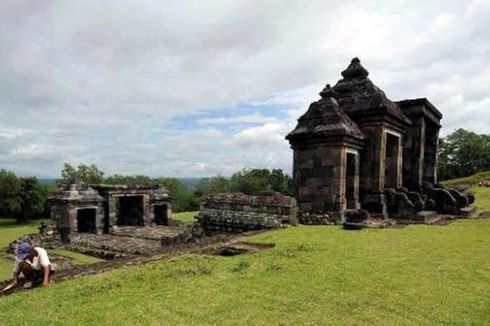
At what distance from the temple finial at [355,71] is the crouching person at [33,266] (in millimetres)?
12375

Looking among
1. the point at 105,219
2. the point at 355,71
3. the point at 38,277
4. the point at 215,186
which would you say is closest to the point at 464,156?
the point at 215,186

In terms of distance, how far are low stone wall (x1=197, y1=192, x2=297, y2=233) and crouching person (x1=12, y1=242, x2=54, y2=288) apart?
21.0 feet

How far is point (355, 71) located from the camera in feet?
46.9

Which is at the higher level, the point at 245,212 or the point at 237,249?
the point at 245,212

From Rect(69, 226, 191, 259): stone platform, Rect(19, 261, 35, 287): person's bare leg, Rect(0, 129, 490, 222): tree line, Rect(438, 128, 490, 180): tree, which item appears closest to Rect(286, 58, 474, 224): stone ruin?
Rect(69, 226, 191, 259): stone platform

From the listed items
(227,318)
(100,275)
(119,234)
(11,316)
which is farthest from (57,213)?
Result: (227,318)

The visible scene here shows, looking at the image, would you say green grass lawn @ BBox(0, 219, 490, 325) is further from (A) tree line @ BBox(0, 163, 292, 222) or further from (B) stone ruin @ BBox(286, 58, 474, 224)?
(A) tree line @ BBox(0, 163, 292, 222)

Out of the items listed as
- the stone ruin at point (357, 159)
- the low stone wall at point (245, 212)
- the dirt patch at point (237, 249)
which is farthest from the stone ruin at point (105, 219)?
the dirt patch at point (237, 249)

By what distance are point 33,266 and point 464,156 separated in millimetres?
59818

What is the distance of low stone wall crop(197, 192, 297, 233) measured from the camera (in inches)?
432

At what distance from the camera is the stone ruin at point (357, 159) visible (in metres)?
11.7

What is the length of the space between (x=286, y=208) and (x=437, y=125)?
10383 millimetres

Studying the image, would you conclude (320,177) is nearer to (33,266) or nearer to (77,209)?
(33,266)

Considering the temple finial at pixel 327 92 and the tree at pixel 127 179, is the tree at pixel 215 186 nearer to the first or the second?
the tree at pixel 127 179
